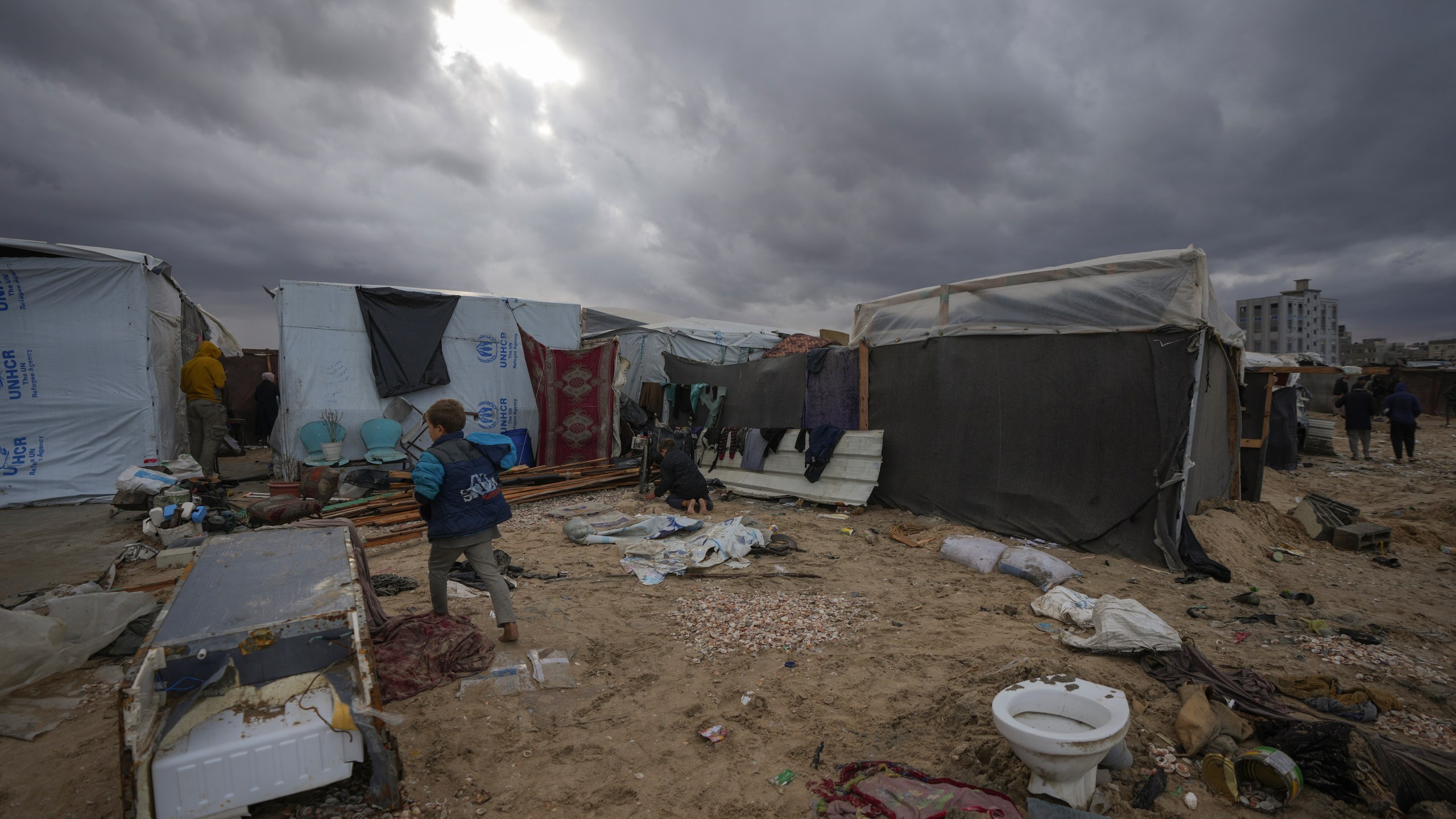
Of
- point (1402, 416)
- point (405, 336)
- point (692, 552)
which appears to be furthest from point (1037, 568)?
point (1402, 416)

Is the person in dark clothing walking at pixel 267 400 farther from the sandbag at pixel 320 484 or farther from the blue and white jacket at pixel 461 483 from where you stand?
the blue and white jacket at pixel 461 483

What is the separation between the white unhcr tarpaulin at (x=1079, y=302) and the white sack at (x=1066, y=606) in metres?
2.69

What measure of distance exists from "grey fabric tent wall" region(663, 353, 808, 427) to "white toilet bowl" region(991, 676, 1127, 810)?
6601 mm

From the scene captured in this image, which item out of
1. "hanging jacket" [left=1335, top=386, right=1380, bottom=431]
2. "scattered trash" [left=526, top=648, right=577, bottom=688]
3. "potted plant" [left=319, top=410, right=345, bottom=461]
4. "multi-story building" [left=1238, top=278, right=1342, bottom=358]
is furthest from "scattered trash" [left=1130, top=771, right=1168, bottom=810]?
"multi-story building" [left=1238, top=278, right=1342, bottom=358]

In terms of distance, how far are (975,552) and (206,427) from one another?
10127 millimetres

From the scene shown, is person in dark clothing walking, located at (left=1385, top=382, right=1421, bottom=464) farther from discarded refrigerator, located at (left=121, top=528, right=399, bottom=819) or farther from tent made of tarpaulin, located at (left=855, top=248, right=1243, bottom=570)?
discarded refrigerator, located at (left=121, top=528, right=399, bottom=819)

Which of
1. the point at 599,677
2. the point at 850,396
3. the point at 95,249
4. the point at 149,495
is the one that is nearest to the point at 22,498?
the point at 149,495

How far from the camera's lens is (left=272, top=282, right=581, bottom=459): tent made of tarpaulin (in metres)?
9.28

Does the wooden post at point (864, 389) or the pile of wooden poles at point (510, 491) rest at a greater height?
the wooden post at point (864, 389)

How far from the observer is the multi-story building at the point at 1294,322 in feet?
86.2

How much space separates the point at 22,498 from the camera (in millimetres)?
7367

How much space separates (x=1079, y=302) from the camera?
606cm

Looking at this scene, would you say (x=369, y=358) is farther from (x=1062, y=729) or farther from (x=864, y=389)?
(x=1062, y=729)

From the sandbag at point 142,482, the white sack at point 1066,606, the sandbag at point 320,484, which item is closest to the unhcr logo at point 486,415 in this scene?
the sandbag at point 320,484
